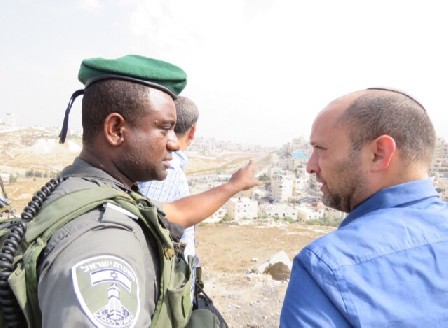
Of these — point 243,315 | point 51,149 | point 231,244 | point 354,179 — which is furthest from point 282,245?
point 51,149

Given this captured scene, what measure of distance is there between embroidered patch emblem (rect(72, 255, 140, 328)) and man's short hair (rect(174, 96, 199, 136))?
6.52 ft

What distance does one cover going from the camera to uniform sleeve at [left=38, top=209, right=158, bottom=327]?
96 centimetres

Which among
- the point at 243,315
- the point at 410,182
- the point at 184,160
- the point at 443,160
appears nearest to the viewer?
the point at 410,182

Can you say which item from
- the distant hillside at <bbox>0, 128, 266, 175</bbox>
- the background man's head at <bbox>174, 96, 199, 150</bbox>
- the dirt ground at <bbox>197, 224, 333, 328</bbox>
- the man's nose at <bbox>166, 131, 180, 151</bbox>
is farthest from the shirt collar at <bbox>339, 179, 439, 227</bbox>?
the distant hillside at <bbox>0, 128, 266, 175</bbox>

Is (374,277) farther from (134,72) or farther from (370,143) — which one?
(134,72)

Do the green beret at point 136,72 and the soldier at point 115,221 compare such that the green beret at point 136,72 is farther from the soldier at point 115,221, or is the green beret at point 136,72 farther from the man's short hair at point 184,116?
the man's short hair at point 184,116

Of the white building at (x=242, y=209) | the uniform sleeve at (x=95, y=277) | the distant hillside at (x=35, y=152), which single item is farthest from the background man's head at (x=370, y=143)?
the distant hillside at (x=35, y=152)

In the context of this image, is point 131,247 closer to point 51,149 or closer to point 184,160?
point 184,160

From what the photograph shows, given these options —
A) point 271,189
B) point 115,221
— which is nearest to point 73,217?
point 115,221

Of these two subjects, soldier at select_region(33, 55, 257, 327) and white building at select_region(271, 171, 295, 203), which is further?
white building at select_region(271, 171, 295, 203)

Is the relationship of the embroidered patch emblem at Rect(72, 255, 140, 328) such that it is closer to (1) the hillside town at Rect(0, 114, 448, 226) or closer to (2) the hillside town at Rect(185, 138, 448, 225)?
(1) the hillside town at Rect(0, 114, 448, 226)

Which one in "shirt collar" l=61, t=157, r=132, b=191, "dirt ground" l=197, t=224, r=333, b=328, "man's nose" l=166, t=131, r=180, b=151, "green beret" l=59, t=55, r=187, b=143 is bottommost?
"dirt ground" l=197, t=224, r=333, b=328

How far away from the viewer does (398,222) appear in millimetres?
1142

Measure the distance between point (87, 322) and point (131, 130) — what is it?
81 centimetres
